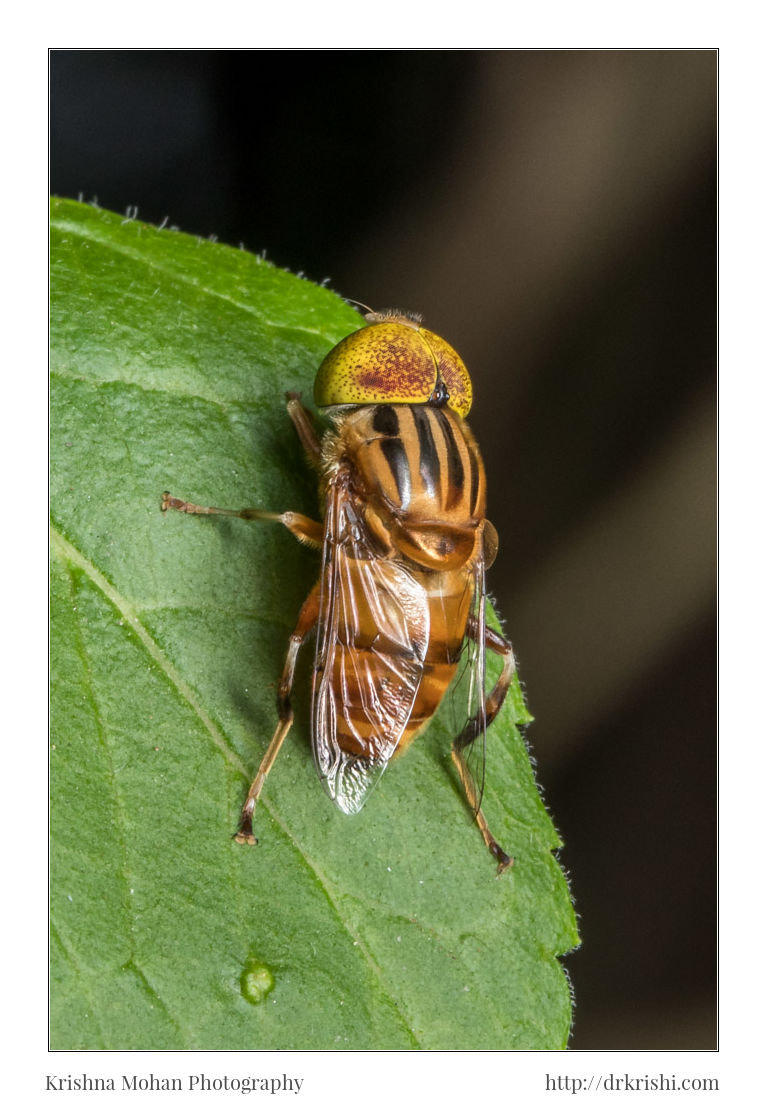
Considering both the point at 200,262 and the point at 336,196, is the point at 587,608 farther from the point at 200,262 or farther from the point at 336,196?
the point at 200,262

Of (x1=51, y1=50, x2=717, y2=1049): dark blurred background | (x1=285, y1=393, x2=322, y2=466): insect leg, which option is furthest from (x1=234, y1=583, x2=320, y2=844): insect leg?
(x1=51, y1=50, x2=717, y2=1049): dark blurred background

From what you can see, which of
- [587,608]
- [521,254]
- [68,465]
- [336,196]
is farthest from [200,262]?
[587,608]

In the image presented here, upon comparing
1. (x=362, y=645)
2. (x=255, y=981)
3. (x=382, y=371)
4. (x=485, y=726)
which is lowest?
(x=255, y=981)

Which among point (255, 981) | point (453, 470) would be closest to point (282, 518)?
point (453, 470)

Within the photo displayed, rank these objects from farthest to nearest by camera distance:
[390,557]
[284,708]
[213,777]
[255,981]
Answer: [390,557], [284,708], [213,777], [255,981]

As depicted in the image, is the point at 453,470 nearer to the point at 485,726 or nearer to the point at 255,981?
the point at 485,726

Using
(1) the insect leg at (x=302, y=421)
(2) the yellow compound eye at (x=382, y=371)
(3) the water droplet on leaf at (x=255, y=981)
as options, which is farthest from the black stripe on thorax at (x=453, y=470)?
(3) the water droplet on leaf at (x=255, y=981)

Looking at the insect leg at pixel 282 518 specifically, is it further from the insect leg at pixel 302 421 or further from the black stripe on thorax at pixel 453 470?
the black stripe on thorax at pixel 453 470
